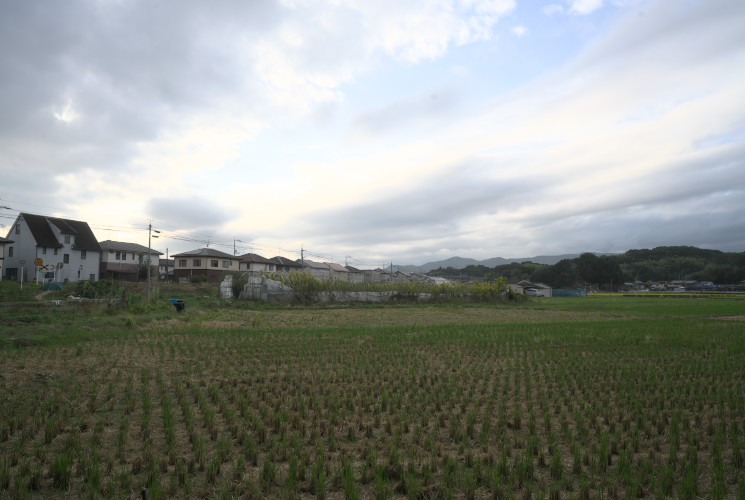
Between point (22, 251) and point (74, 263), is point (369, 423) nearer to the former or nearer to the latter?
point (74, 263)

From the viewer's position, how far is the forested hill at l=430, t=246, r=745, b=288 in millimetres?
91250

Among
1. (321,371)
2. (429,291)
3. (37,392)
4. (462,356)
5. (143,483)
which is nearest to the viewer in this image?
(143,483)

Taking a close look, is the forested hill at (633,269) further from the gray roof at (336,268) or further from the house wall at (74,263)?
the house wall at (74,263)

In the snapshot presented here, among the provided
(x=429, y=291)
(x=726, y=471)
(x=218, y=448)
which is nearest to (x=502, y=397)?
(x=726, y=471)

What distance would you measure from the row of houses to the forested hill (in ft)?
109

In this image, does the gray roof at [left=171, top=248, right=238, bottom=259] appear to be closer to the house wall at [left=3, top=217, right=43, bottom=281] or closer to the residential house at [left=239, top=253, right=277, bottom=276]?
the residential house at [left=239, top=253, right=277, bottom=276]

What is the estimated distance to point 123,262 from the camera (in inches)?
1991

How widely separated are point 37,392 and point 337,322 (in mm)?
14332

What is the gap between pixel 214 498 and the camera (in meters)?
3.97

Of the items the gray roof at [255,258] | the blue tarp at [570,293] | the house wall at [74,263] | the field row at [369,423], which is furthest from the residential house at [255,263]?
the field row at [369,423]

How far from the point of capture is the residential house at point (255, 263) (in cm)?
5948

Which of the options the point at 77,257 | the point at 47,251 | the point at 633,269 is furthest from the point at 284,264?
the point at 633,269

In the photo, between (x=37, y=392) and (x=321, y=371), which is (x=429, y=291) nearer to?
(x=321, y=371)

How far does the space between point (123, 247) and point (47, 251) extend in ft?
34.2
